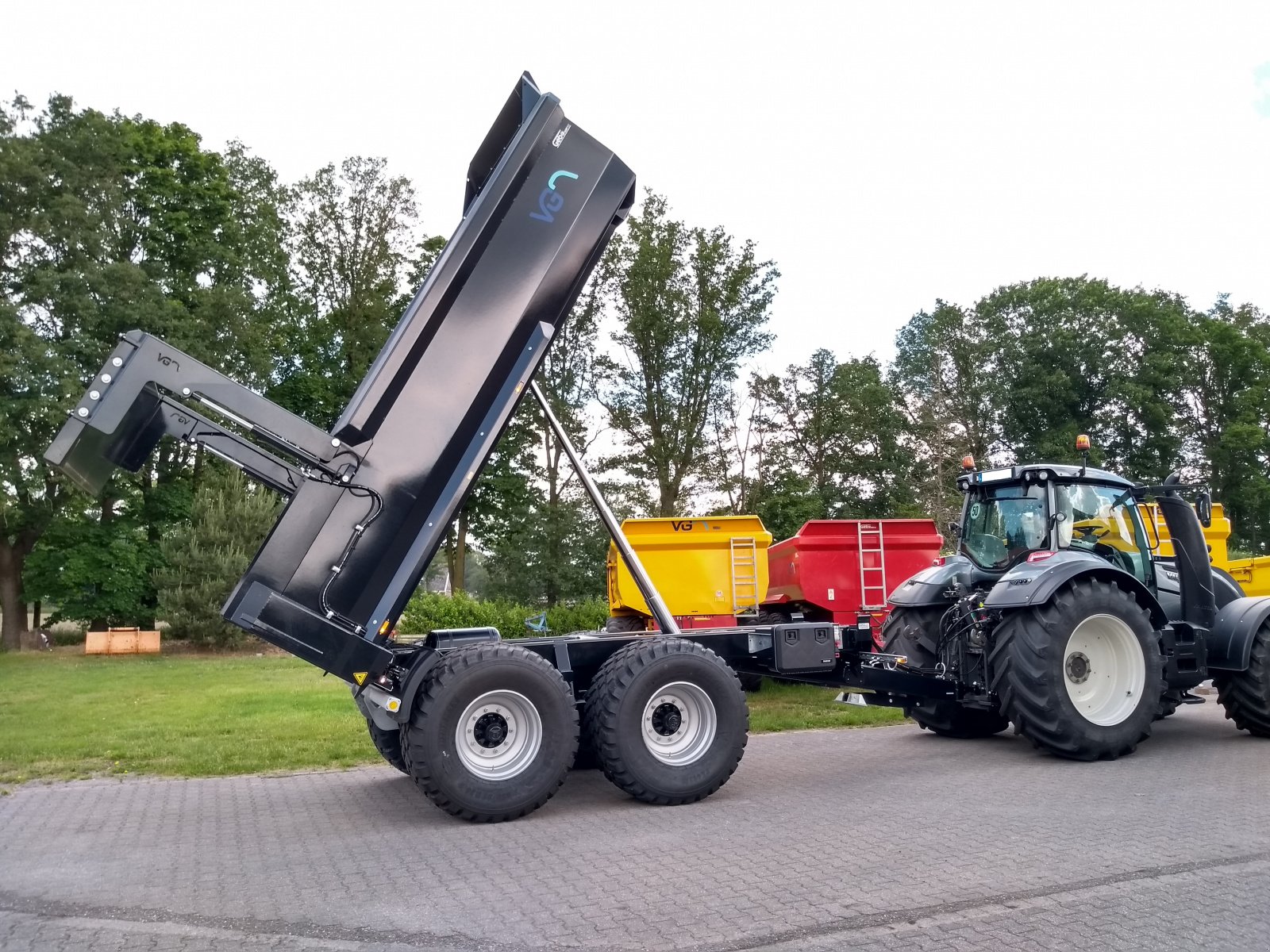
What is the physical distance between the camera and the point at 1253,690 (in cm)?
928

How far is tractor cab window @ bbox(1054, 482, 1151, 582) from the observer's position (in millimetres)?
9648

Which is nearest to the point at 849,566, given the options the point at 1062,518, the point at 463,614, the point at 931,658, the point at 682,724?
the point at 931,658

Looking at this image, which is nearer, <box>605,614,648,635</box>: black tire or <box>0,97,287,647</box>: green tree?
<box>605,614,648,635</box>: black tire

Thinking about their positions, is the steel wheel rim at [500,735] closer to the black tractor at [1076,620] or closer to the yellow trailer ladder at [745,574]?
the black tractor at [1076,620]

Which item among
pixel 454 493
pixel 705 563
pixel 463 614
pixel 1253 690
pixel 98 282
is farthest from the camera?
pixel 98 282

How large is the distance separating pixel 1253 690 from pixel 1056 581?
8.02ft

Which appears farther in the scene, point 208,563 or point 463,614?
point 208,563

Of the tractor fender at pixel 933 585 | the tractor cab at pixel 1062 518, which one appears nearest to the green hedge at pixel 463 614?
the tractor fender at pixel 933 585

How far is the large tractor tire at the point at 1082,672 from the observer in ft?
27.4

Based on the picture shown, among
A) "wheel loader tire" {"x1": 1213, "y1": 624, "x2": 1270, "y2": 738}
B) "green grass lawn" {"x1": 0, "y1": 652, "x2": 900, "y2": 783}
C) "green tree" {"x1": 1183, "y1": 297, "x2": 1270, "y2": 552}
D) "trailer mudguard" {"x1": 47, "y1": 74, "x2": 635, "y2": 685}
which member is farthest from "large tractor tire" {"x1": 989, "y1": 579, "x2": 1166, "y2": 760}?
"green tree" {"x1": 1183, "y1": 297, "x2": 1270, "y2": 552}

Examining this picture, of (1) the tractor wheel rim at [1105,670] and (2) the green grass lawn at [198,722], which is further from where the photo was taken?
(2) the green grass lawn at [198,722]

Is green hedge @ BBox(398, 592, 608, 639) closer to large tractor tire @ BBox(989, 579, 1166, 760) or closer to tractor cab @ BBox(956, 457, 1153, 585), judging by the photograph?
tractor cab @ BBox(956, 457, 1153, 585)

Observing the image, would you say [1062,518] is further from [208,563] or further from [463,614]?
[208,563]

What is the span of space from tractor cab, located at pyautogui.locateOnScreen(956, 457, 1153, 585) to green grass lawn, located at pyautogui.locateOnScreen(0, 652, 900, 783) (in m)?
3.01
